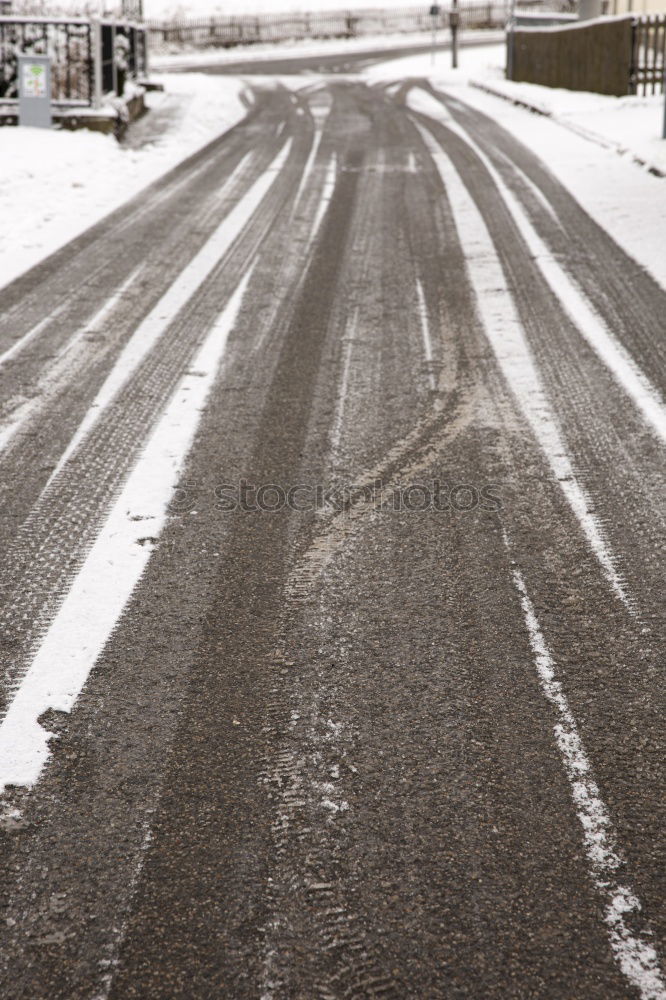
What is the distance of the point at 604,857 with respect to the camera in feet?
7.72

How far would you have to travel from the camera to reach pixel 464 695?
293 cm

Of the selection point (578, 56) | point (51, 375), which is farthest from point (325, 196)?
point (578, 56)

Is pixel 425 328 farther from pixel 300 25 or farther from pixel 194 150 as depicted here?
pixel 300 25

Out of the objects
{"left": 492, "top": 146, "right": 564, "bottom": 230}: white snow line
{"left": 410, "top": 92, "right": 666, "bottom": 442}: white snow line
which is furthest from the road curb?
{"left": 410, "top": 92, "right": 666, "bottom": 442}: white snow line

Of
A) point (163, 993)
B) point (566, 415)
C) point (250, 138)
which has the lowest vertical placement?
point (163, 993)

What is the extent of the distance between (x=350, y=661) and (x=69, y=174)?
11.4 metres

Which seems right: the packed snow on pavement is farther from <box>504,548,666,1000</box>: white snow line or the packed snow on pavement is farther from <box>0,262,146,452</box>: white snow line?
<box>504,548,666,1000</box>: white snow line

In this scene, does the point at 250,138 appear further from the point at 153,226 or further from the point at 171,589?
the point at 171,589

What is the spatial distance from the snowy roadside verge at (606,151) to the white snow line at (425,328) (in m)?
1.97

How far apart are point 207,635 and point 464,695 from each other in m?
0.88

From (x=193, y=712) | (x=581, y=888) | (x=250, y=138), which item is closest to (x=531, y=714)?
(x=581, y=888)

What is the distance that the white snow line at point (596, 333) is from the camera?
16.8ft

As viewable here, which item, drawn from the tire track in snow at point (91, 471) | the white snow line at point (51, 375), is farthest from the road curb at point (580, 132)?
the white snow line at point (51, 375)

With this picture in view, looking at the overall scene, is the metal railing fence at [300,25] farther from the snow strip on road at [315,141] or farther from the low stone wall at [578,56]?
the snow strip on road at [315,141]
